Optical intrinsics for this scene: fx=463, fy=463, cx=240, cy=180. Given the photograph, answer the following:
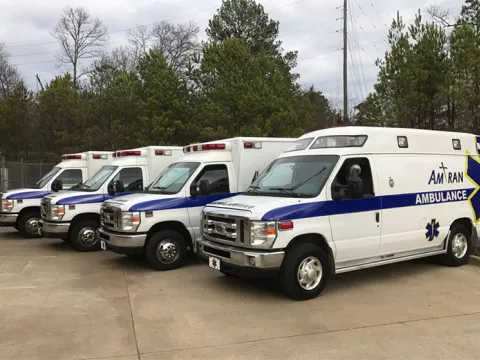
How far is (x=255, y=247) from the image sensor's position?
6.22 m

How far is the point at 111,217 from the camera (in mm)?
8727

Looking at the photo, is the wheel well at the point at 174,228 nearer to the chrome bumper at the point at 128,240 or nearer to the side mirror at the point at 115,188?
the chrome bumper at the point at 128,240

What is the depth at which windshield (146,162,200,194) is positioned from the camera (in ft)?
29.7

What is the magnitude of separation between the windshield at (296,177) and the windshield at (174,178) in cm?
196

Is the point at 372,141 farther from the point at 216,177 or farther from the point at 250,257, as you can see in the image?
the point at 216,177

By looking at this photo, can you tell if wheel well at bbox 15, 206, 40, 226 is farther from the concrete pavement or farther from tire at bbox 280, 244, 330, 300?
tire at bbox 280, 244, 330, 300

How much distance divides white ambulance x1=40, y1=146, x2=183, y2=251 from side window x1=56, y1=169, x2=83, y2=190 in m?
1.41

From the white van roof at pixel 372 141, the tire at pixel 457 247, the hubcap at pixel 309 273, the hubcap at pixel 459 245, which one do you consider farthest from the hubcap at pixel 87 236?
the hubcap at pixel 459 245

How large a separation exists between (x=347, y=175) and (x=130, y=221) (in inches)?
154

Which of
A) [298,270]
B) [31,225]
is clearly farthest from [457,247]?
[31,225]

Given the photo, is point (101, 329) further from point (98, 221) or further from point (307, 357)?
point (98, 221)

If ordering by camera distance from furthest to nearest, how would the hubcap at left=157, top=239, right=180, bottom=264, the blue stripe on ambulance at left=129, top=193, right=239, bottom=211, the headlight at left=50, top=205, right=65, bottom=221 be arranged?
the headlight at left=50, top=205, right=65, bottom=221
the hubcap at left=157, top=239, right=180, bottom=264
the blue stripe on ambulance at left=129, top=193, right=239, bottom=211

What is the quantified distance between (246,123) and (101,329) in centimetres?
1769

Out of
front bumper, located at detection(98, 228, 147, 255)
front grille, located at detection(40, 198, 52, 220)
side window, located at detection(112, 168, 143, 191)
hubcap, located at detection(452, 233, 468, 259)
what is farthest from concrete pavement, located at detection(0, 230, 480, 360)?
side window, located at detection(112, 168, 143, 191)
